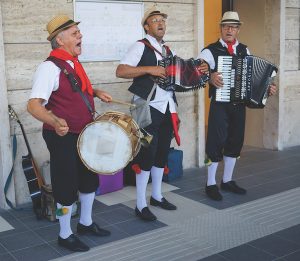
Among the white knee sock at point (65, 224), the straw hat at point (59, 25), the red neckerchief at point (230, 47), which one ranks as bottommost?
the white knee sock at point (65, 224)

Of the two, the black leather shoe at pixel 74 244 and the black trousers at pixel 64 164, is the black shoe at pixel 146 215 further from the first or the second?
the black trousers at pixel 64 164

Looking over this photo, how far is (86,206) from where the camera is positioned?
3.73 metres

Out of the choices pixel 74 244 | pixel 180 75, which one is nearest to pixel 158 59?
pixel 180 75

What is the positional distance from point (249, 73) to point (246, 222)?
143 cm

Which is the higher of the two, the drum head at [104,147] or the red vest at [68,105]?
the red vest at [68,105]

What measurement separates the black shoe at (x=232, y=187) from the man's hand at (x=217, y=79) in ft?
3.89

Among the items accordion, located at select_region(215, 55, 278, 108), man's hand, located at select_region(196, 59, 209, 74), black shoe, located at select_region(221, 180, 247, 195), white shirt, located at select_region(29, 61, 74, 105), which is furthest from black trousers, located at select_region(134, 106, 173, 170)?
white shirt, located at select_region(29, 61, 74, 105)

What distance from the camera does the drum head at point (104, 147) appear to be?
3279 millimetres

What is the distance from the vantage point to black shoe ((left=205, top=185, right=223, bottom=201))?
15.4 feet

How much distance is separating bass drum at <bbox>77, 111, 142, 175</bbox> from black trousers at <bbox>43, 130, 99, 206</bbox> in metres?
0.14

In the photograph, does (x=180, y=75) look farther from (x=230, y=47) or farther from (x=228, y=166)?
(x=228, y=166)

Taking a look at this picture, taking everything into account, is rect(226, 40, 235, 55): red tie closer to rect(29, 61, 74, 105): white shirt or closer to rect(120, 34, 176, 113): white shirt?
rect(120, 34, 176, 113): white shirt

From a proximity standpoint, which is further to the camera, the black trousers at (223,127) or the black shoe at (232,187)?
the black shoe at (232,187)

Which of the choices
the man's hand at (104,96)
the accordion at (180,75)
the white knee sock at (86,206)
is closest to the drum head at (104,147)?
the man's hand at (104,96)
